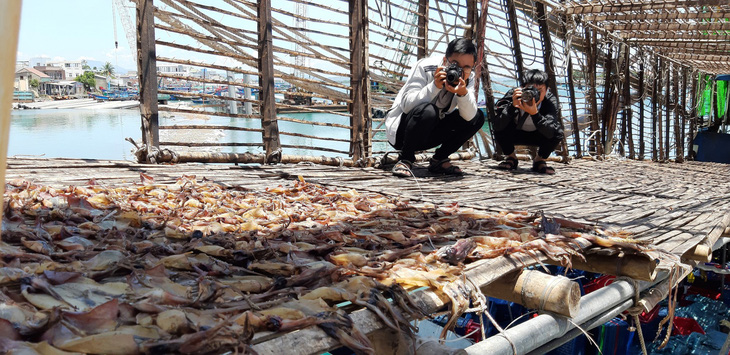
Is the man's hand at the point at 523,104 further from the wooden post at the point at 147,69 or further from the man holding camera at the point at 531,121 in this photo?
the wooden post at the point at 147,69

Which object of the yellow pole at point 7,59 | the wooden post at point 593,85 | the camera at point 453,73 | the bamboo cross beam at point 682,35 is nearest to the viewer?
the yellow pole at point 7,59

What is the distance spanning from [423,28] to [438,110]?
2022 millimetres

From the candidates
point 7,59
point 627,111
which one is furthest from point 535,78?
point 627,111

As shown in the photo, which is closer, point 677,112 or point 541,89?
point 541,89

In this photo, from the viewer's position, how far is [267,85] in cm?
425

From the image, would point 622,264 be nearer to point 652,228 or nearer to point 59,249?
point 652,228

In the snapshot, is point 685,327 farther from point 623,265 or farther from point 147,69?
point 147,69

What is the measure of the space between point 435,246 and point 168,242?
86 centimetres

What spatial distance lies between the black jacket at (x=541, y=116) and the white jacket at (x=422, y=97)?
986 millimetres

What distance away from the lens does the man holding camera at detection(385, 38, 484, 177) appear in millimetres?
3598

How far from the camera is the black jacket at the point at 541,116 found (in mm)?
4559

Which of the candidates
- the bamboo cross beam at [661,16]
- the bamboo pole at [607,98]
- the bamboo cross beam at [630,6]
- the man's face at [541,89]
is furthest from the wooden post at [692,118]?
the man's face at [541,89]

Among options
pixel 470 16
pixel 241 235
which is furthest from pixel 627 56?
pixel 241 235

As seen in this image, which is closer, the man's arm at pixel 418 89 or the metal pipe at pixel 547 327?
the metal pipe at pixel 547 327
